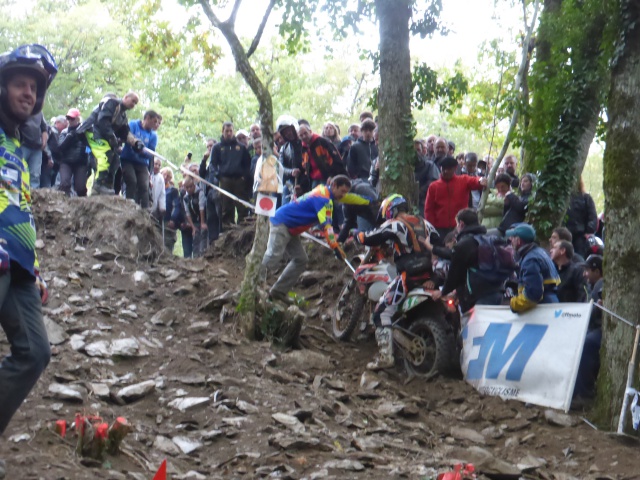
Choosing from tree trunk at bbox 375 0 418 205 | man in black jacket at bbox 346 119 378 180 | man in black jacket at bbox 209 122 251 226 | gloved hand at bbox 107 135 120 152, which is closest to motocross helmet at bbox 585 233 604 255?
tree trunk at bbox 375 0 418 205

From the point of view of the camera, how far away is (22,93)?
171 inches

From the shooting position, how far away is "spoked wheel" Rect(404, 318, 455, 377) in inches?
348

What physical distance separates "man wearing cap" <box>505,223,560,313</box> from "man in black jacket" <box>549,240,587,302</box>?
506mm

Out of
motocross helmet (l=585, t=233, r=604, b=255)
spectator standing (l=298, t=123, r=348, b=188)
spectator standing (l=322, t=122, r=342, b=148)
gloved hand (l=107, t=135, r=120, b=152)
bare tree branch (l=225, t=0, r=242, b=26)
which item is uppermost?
bare tree branch (l=225, t=0, r=242, b=26)

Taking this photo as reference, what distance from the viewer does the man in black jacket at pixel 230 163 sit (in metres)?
13.9

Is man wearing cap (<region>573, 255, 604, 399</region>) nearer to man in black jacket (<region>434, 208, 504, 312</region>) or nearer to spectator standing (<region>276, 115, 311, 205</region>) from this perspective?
man in black jacket (<region>434, 208, 504, 312</region>)

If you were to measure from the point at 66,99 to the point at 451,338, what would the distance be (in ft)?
84.2

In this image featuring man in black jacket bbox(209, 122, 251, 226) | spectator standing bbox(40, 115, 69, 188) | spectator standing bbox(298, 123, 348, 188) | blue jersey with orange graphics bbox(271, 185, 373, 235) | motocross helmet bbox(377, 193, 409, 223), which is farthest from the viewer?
man in black jacket bbox(209, 122, 251, 226)

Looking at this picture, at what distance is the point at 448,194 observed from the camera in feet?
37.6

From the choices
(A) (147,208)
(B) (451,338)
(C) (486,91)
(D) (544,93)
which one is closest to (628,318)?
(B) (451,338)

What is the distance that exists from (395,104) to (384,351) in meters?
4.77

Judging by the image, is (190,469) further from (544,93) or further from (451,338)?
(544,93)

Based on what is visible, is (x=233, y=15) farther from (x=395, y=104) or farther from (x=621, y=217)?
(x=621, y=217)

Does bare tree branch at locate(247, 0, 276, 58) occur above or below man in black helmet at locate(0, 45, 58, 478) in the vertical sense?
above
